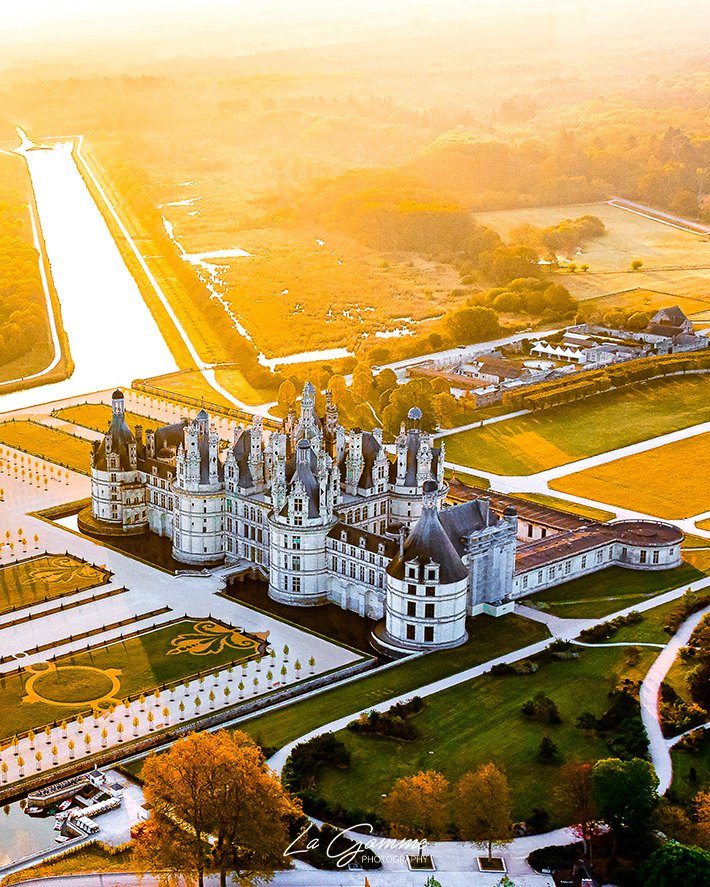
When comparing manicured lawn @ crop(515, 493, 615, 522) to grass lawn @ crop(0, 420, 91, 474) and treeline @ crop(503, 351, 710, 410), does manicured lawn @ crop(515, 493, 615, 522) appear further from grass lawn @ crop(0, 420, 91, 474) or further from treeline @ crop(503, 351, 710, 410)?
grass lawn @ crop(0, 420, 91, 474)

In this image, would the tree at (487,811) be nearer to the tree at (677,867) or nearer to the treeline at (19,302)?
the tree at (677,867)

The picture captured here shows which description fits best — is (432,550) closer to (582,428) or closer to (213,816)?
(213,816)

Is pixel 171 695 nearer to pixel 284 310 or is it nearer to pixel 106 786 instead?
pixel 106 786

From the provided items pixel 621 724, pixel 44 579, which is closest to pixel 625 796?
pixel 621 724

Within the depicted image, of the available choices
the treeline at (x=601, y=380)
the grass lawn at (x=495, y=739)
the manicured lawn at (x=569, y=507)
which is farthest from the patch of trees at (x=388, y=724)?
the treeline at (x=601, y=380)

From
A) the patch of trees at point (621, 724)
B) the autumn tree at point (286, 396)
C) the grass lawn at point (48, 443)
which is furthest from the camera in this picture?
the autumn tree at point (286, 396)

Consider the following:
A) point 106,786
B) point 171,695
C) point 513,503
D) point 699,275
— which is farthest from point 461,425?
point 699,275
